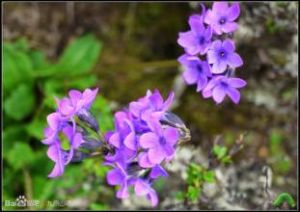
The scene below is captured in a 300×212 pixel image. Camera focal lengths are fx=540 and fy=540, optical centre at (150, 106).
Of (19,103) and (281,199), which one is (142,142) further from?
(19,103)

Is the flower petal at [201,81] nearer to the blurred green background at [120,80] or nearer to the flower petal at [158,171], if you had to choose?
the flower petal at [158,171]

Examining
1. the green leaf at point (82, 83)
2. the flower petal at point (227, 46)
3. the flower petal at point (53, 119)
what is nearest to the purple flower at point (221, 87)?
the flower petal at point (227, 46)

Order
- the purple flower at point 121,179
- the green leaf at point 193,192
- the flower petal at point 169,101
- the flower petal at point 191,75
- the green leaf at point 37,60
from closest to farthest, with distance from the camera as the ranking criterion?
the flower petal at point 169,101 < the purple flower at point 121,179 < the flower petal at point 191,75 < the green leaf at point 193,192 < the green leaf at point 37,60

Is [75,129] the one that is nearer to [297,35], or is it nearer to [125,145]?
[125,145]

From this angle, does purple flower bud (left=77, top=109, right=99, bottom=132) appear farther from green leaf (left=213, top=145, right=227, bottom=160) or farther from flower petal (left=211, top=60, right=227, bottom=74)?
green leaf (left=213, top=145, right=227, bottom=160)

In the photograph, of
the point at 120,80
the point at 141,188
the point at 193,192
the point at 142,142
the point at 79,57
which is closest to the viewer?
the point at 142,142

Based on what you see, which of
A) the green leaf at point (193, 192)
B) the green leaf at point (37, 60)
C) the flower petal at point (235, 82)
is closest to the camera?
the flower petal at point (235, 82)

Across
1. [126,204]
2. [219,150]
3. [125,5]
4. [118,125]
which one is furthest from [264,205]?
[125,5]

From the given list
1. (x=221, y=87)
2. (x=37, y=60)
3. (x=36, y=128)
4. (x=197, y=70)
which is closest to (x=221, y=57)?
(x=221, y=87)

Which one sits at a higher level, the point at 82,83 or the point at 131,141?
the point at 82,83
